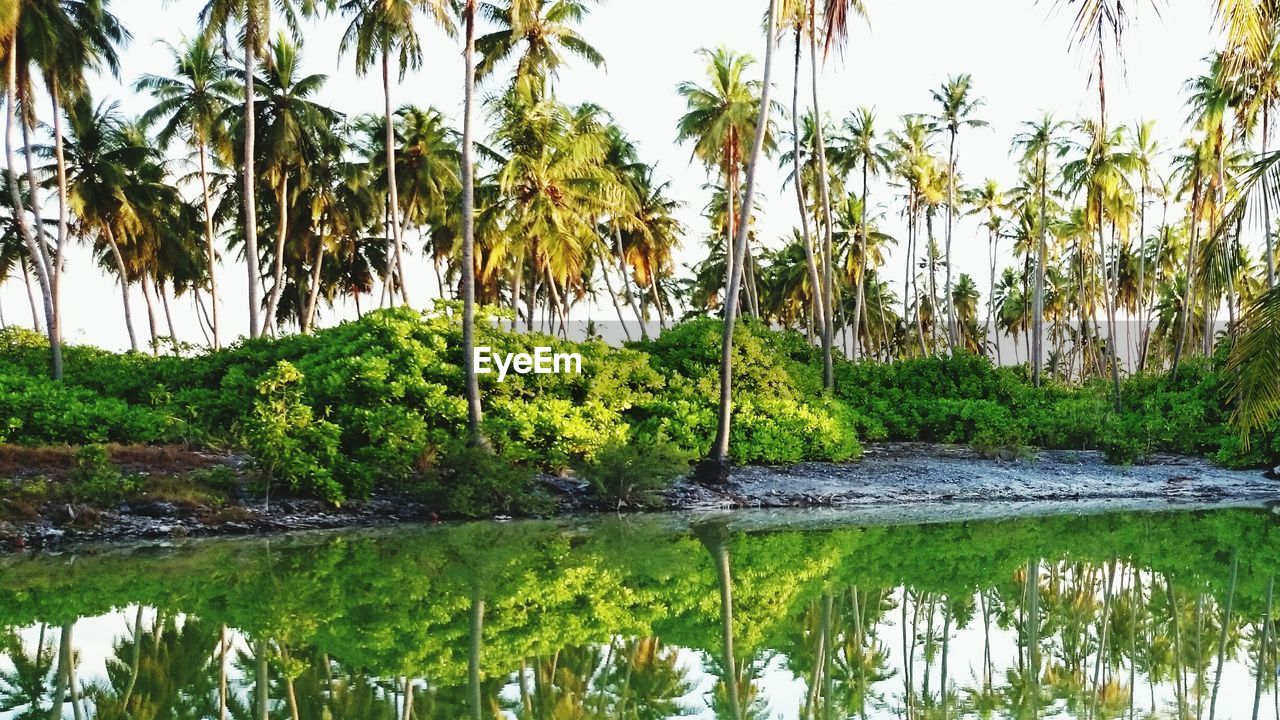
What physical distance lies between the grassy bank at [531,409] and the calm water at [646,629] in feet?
9.92

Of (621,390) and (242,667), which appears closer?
(242,667)

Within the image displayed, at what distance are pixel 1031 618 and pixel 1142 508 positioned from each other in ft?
37.0

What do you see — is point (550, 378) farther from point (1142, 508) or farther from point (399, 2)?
point (1142, 508)

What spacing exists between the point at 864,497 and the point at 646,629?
1233 cm

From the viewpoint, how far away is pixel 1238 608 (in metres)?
9.42

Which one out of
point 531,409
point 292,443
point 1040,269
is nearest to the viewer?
point 292,443

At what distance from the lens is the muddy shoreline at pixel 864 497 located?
15.2 metres

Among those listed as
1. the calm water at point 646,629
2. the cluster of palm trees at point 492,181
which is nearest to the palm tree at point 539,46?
the cluster of palm trees at point 492,181

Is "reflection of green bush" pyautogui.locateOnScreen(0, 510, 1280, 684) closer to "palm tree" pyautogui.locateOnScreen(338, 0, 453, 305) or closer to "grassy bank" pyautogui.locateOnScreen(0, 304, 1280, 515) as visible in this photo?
"grassy bank" pyautogui.locateOnScreen(0, 304, 1280, 515)

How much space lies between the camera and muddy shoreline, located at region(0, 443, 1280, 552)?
1520 cm

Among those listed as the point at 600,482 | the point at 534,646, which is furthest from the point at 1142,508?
the point at 534,646

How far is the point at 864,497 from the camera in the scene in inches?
798

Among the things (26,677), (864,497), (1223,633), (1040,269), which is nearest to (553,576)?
(26,677)

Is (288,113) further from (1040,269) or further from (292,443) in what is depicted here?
(1040,269)
